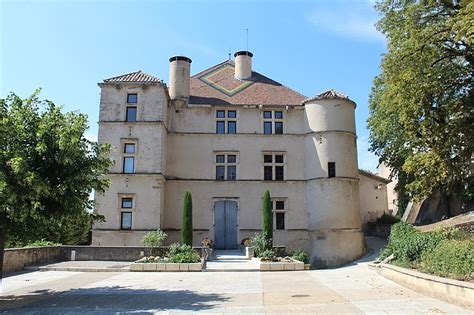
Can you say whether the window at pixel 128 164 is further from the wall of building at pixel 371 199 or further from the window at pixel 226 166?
the wall of building at pixel 371 199

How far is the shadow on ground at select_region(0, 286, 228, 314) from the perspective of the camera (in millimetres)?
9617

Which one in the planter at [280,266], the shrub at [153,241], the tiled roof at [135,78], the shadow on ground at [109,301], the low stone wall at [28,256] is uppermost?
the tiled roof at [135,78]

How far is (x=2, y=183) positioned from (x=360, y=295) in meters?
9.48

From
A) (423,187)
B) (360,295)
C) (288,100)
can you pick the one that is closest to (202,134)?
(288,100)

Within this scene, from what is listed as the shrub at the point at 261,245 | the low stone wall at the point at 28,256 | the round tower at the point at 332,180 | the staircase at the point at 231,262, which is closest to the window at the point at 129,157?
the low stone wall at the point at 28,256

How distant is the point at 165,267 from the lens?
18.0 m

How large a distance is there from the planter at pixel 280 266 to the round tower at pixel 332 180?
735 centimetres

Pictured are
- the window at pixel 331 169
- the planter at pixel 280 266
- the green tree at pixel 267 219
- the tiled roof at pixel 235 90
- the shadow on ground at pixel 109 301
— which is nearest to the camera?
the shadow on ground at pixel 109 301

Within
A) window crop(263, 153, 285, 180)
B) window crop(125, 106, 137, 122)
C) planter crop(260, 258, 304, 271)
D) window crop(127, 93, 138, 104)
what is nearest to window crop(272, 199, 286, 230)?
window crop(263, 153, 285, 180)

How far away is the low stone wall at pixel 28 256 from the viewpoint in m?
17.2

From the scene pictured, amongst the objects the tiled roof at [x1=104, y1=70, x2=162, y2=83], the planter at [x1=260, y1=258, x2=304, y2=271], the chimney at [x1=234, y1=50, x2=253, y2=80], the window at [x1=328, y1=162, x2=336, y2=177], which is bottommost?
the planter at [x1=260, y1=258, x2=304, y2=271]

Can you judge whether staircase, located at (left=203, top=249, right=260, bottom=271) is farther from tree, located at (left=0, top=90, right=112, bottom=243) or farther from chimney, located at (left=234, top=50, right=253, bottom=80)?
chimney, located at (left=234, top=50, right=253, bottom=80)

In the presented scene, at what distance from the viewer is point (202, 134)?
2816cm

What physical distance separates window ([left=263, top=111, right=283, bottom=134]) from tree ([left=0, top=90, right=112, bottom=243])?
17.8 m
